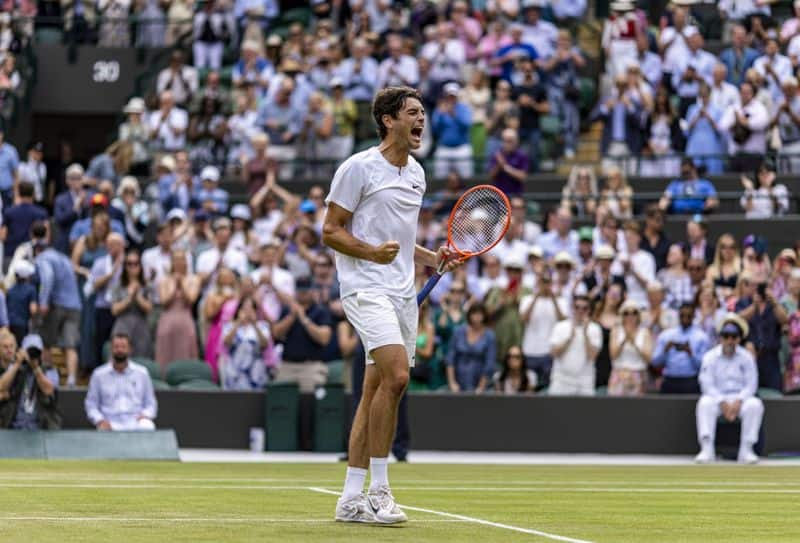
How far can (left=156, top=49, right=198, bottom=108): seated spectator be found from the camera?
89.1ft

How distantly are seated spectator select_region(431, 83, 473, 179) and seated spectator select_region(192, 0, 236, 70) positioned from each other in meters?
4.64

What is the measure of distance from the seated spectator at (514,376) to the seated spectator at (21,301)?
16.2ft

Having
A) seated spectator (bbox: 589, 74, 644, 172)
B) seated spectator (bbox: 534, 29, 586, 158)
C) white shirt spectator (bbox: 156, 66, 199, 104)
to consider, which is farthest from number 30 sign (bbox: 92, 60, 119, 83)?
seated spectator (bbox: 589, 74, 644, 172)

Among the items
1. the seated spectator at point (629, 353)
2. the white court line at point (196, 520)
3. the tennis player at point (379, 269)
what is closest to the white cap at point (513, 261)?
the seated spectator at point (629, 353)

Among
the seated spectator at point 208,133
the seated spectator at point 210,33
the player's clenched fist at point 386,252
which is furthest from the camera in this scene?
the seated spectator at point 210,33

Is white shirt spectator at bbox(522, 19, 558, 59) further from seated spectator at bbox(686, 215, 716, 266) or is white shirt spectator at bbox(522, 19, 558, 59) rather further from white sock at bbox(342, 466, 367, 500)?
white sock at bbox(342, 466, 367, 500)

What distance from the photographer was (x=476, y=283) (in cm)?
2142

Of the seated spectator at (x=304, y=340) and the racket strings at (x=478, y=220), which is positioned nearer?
the racket strings at (x=478, y=220)

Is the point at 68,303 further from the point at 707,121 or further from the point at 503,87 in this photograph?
the point at 707,121

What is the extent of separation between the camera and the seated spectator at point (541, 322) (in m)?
20.4

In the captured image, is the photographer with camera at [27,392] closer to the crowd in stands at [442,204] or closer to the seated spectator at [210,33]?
the crowd in stands at [442,204]

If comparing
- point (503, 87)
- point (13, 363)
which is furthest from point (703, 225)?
point (13, 363)

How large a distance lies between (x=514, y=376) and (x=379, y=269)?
35.1 feet

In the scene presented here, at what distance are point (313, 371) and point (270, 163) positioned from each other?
4592 mm
